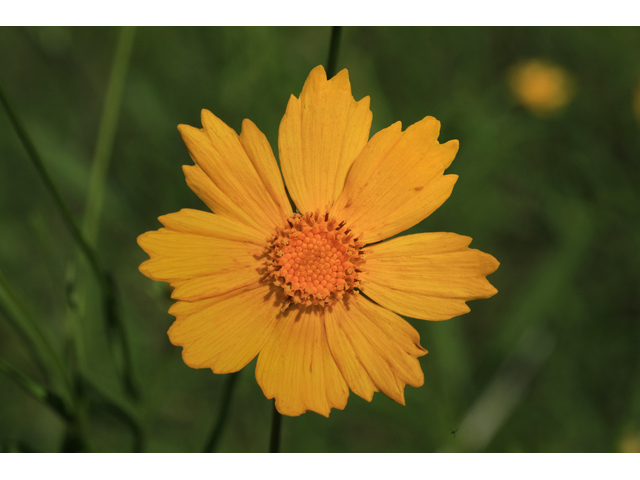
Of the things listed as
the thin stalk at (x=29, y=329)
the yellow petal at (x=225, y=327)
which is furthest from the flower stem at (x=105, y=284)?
the yellow petal at (x=225, y=327)

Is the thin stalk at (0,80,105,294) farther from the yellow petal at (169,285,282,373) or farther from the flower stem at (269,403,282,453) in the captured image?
the flower stem at (269,403,282,453)

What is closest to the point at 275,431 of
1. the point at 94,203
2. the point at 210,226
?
the point at 210,226

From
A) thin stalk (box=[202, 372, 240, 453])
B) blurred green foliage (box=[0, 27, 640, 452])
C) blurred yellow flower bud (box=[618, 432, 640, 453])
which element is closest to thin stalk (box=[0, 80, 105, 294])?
thin stalk (box=[202, 372, 240, 453])

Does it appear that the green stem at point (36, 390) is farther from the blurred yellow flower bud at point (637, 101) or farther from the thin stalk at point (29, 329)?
the blurred yellow flower bud at point (637, 101)

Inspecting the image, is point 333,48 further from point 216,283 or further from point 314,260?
point 216,283

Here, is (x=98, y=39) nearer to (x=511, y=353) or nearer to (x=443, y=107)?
(x=443, y=107)

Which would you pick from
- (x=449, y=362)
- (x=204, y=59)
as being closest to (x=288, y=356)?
(x=449, y=362)
